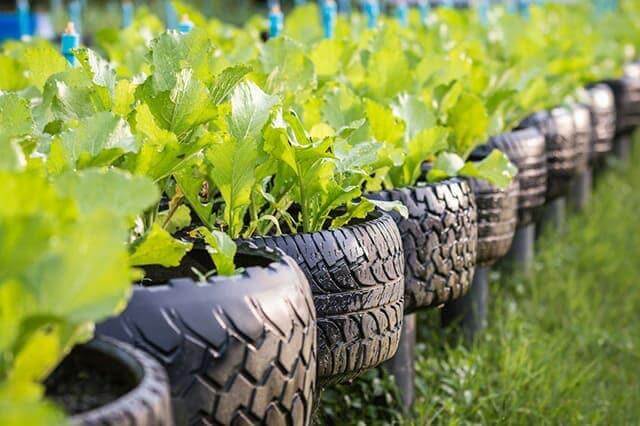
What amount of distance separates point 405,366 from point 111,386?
1943mm

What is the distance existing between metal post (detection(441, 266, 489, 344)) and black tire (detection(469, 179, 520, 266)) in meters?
0.57

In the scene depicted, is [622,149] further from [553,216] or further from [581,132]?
[581,132]

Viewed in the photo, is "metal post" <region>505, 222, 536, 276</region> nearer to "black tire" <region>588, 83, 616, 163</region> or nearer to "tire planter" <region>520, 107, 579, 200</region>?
"tire planter" <region>520, 107, 579, 200</region>

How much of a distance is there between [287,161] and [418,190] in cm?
68

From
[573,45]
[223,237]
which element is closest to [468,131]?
[223,237]

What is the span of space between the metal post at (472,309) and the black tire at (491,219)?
566 millimetres

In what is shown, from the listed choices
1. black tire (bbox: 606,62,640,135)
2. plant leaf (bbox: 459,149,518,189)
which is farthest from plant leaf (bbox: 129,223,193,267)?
black tire (bbox: 606,62,640,135)

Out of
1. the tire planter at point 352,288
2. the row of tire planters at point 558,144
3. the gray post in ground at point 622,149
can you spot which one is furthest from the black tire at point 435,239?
the gray post in ground at point 622,149

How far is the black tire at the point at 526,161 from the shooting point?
3576mm

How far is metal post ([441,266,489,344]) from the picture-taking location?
3.90m

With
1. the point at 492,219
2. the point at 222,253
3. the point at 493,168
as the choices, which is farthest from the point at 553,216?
the point at 222,253

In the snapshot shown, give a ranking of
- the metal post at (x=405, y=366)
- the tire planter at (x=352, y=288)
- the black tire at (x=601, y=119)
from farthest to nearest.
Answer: the black tire at (x=601, y=119) → the metal post at (x=405, y=366) → the tire planter at (x=352, y=288)

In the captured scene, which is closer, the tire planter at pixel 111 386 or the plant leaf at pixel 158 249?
the tire planter at pixel 111 386

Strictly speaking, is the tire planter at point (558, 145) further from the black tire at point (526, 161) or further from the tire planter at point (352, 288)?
the tire planter at point (352, 288)
